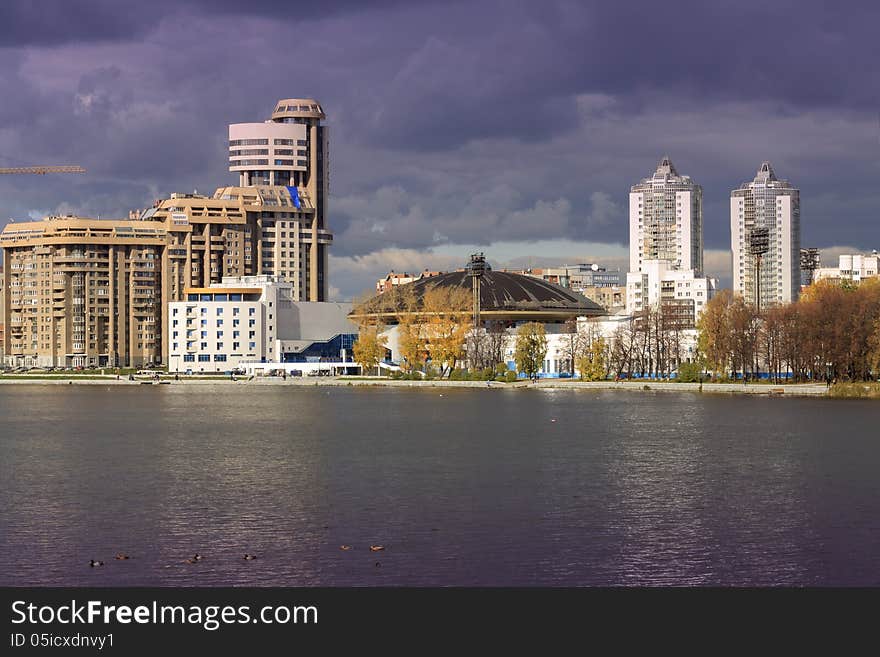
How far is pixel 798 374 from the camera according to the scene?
13150 centimetres

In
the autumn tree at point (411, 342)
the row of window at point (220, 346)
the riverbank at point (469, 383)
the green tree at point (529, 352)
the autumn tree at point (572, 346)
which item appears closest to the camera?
the riverbank at point (469, 383)

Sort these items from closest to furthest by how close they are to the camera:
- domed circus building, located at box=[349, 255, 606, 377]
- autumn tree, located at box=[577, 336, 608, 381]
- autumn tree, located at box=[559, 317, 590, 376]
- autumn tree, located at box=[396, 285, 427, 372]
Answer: autumn tree, located at box=[577, 336, 608, 381], autumn tree, located at box=[559, 317, 590, 376], autumn tree, located at box=[396, 285, 427, 372], domed circus building, located at box=[349, 255, 606, 377]

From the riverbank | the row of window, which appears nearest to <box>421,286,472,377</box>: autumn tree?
the riverbank

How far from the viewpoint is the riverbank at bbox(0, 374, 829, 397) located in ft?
406

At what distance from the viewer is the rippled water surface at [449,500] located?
3438cm

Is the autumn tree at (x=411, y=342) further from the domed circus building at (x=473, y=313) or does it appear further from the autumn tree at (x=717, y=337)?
the autumn tree at (x=717, y=337)

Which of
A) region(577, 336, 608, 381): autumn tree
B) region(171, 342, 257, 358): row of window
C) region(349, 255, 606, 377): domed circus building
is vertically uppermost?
region(349, 255, 606, 377): domed circus building

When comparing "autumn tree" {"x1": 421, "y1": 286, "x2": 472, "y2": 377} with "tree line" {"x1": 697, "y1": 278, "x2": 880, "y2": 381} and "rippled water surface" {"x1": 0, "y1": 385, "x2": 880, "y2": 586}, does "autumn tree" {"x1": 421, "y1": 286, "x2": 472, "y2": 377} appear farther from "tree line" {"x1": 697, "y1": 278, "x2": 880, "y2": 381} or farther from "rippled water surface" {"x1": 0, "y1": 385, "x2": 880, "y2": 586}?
"rippled water surface" {"x1": 0, "y1": 385, "x2": 880, "y2": 586}

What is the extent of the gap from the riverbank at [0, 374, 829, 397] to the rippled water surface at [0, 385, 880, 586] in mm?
29845

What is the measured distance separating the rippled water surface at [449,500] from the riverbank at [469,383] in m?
29.8

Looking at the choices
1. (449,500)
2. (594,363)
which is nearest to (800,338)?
(594,363)

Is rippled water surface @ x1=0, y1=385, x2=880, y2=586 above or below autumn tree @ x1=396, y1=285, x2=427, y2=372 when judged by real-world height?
below

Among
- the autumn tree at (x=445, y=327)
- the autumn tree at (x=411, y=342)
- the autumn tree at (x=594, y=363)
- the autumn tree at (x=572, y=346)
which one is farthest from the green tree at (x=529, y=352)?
the autumn tree at (x=411, y=342)
